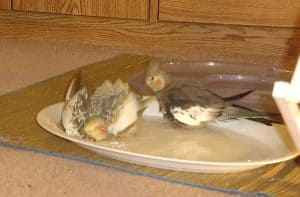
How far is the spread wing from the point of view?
85 cm

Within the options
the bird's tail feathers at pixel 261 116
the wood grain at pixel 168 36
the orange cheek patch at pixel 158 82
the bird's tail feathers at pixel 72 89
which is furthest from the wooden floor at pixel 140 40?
the bird's tail feathers at pixel 261 116

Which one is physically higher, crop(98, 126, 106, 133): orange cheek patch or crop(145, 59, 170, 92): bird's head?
crop(145, 59, 170, 92): bird's head

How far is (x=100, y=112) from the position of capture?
0.82 meters

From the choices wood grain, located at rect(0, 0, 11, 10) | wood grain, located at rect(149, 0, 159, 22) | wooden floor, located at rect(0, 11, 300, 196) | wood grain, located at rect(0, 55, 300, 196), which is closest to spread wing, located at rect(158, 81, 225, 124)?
wood grain, located at rect(0, 55, 300, 196)

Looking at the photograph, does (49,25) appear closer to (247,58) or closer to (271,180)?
(247,58)

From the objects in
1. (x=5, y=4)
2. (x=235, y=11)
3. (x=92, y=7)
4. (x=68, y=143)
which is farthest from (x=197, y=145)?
A: (x=5, y=4)

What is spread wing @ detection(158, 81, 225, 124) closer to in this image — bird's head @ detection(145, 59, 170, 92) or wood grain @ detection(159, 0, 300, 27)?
bird's head @ detection(145, 59, 170, 92)

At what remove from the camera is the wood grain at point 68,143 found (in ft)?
2.51

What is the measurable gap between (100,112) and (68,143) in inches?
3.7

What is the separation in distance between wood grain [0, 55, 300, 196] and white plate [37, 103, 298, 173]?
12 millimetres

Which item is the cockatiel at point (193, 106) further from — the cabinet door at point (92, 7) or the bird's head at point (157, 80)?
the cabinet door at point (92, 7)

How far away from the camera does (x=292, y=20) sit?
1.67 m

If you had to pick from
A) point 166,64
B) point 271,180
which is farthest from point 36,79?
point 271,180

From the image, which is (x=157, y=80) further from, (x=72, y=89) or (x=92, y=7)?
(x=92, y=7)
